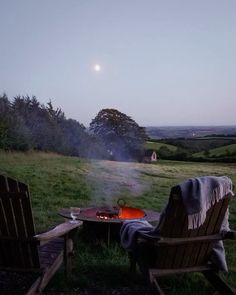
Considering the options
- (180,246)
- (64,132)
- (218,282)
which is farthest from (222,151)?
(180,246)

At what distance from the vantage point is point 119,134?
27359 millimetres

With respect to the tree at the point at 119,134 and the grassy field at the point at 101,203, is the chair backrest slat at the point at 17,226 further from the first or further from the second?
the tree at the point at 119,134

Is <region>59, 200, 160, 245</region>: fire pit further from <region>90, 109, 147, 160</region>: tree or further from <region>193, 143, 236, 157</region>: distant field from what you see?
<region>90, 109, 147, 160</region>: tree

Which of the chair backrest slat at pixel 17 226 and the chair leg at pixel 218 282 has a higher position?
the chair backrest slat at pixel 17 226

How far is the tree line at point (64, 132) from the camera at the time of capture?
23.9 m

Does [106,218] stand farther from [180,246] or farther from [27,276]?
Result: [180,246]

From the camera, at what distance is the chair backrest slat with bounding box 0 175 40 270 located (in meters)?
2.94

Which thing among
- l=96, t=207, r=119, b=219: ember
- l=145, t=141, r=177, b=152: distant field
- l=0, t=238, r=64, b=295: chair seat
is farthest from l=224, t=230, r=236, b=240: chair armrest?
l=145, t=141, r=177, b=152: distant field

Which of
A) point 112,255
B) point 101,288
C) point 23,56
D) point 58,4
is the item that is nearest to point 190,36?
point 58,4

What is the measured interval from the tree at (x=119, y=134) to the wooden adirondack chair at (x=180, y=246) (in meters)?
21.3

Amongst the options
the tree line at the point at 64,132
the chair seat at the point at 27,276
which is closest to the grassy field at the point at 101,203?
the chair seat at the point at 27,276

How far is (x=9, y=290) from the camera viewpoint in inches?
132

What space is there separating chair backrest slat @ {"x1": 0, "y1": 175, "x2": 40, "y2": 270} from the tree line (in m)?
20.1

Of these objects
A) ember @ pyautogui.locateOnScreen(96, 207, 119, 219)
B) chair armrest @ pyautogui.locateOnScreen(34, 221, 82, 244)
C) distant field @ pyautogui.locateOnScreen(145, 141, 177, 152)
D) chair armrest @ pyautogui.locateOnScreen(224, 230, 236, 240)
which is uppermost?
chair armrest @ pyautogui.locateOnScreen(34, 221, 82, 244)
